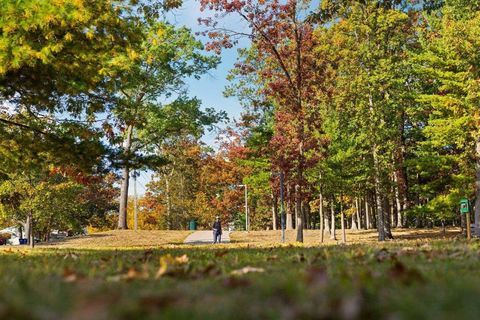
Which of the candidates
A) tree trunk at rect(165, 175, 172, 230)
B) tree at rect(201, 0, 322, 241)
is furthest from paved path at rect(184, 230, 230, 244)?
tree trunk at rect(165, 175, 172, 230)

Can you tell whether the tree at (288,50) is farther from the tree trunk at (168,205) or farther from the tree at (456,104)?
the tree trunk at (168,205)

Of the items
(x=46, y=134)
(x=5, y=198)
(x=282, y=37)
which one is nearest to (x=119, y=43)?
(x=46, y=134)

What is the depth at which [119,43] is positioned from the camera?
10.6 m

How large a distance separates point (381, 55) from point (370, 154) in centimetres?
688

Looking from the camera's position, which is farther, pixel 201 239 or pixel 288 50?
pixel 201 239

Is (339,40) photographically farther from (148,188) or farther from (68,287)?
(148,188)

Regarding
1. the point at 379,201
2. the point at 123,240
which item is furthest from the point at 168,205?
the point at 379,201

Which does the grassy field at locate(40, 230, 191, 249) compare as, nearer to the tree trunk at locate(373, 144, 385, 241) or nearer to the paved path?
the paved path

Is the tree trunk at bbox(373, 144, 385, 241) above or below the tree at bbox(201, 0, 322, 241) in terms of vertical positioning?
below

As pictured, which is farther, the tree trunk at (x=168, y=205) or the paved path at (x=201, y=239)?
the tree trunk at (x=168, y=205)

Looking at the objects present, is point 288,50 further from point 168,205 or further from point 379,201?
point 168,205

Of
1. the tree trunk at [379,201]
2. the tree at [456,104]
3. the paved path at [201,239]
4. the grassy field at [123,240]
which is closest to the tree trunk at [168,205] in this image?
the paved path at [201,239]

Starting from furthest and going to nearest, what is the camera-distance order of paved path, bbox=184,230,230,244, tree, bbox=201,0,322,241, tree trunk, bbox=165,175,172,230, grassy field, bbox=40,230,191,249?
tree trunk, bbox=165,175,172,230, paved path, bbox=184,230,230,244, grassy field, bbox=40,230,191,249, tree, bbox=201,0,322,241

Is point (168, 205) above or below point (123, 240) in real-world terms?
above
